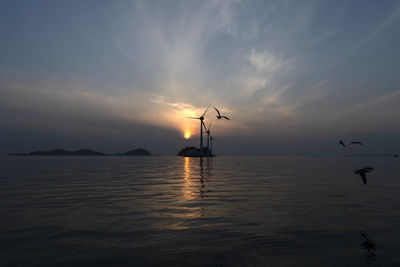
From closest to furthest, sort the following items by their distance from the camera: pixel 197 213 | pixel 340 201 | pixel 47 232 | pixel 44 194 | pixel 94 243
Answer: pixel 94 243 → pixel 47 232 → pixel 197 213 → pixel 340 201 → pixel 44 194

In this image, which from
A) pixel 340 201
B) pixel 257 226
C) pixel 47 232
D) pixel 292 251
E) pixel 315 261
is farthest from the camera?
pixel 340 201

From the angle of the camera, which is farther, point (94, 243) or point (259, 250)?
point (94, 243)

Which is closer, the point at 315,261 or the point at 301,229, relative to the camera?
the point at 315,261

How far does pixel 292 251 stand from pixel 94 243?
26.8 ft

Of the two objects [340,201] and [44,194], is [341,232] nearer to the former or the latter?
[340,201]

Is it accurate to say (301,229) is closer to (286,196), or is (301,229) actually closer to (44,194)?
(286,196)

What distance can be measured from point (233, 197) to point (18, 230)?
50.6ft

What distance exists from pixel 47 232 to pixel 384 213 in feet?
66.1

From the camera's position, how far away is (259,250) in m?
9.54

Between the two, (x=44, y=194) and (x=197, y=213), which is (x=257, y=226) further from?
(x=44, y=194)

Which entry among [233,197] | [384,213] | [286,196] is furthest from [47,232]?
[384,213]

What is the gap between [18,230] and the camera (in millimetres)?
12039

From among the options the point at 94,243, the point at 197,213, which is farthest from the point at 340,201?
the point at 94,243

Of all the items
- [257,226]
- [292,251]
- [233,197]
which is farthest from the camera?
[233,197]
